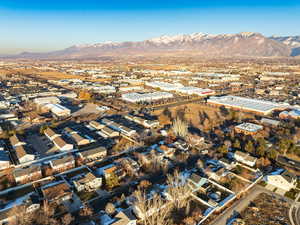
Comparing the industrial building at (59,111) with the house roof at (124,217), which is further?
the industrial building at (59,111)

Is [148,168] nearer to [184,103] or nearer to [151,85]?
[184,103]

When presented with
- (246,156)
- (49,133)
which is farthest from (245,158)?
(49,133)

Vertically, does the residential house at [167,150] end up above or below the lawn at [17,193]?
below

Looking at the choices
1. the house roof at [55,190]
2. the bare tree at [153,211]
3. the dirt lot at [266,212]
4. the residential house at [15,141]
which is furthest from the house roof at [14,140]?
the dirt lot at [266,212]

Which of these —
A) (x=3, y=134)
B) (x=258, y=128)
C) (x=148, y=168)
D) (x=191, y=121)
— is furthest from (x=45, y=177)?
(x=258, y=128)

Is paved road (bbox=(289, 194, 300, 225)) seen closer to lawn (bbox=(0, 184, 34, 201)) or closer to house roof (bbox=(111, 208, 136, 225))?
house roof (bbox=(111, 208, 136, 225))

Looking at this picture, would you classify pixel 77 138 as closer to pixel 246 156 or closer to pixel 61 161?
pixel 61 161

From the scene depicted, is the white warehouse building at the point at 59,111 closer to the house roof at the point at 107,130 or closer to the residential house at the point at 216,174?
the house roof at the point at 107,130

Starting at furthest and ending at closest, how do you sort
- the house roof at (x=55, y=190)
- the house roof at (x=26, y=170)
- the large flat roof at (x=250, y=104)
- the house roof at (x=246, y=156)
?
1. the large flat roof at (x=250, y=104)
2. the house roof at (x=246, y=156)
3. the house roof at (x=26, y=170)
4. the house roof at (x=55, y=190)
